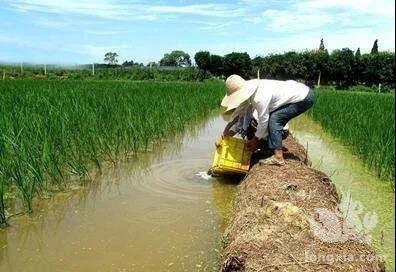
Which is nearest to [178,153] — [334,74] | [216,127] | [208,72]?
[216,127]

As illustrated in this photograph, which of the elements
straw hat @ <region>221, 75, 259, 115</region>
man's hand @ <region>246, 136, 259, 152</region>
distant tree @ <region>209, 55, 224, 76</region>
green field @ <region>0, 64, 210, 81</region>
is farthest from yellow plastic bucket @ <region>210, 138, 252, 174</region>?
distant tree @ <region>209, 55, 224, 76</region>

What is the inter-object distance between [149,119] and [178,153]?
796mm

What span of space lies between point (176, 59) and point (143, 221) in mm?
47242

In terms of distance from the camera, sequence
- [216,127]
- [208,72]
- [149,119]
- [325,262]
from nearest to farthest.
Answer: [325,262] → [149,119] → [216,127] → [208,72]

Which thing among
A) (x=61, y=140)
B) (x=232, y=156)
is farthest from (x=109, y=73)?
(x=232, y=156)

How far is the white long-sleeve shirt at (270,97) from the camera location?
12.6 ft

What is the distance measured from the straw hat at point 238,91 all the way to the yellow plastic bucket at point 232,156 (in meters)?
0.29

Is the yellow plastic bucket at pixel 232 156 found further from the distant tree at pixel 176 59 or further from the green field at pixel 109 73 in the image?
the distant tree at pixel 176 59

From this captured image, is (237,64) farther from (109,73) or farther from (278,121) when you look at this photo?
(278,121)

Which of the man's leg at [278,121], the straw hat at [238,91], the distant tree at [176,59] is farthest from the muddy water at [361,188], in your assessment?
the distant tree at [176,59]

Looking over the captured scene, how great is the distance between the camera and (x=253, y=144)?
421 centimetres

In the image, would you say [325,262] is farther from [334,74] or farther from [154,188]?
[334,74]

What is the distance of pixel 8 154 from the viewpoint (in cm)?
363

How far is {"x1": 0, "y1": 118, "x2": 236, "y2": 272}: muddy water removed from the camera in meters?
2.69
